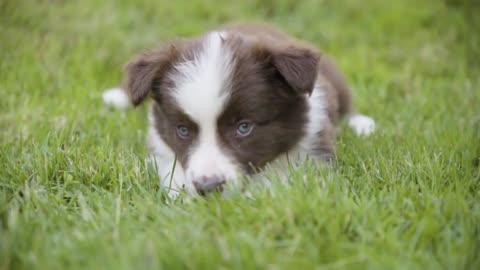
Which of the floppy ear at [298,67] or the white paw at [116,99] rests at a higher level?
the floppy ear at [298,67]

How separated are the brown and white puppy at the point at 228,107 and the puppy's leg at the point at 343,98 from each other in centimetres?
103

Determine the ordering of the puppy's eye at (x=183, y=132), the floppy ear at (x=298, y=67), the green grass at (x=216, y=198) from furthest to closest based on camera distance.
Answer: the puppy's eye at (x=183, y=132) < the floppy ear at (x=298, y=67) < the green grass at (x=216, y=198)

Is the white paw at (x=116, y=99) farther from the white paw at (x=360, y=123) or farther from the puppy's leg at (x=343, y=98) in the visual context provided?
the white paw at (x=360, y=123)

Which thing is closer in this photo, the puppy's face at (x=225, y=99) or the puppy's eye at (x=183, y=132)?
the puppy's face at (x=225, y=99)

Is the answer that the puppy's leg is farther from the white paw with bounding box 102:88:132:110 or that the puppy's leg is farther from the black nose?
the black nose

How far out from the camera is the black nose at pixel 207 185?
2.96m

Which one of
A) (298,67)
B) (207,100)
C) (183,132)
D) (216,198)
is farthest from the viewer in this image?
(183,132)

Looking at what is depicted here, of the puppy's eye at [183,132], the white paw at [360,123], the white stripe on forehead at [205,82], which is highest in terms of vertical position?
the white stripe on forehead at [205,82]

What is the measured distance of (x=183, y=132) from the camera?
336 cm

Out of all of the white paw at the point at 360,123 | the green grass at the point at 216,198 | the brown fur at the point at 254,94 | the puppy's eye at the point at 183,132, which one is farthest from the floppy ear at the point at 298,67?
the white paw at the point at 360,123

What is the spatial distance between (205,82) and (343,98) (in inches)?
81.2

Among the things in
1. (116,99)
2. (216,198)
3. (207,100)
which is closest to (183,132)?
(207,100)

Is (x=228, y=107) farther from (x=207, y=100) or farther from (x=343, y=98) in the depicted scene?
(x=343, y=98)

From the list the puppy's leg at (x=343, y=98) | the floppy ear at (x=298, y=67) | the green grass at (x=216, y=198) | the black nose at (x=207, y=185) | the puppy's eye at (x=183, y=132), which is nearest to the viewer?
the green grass at (x=216, y=198)
